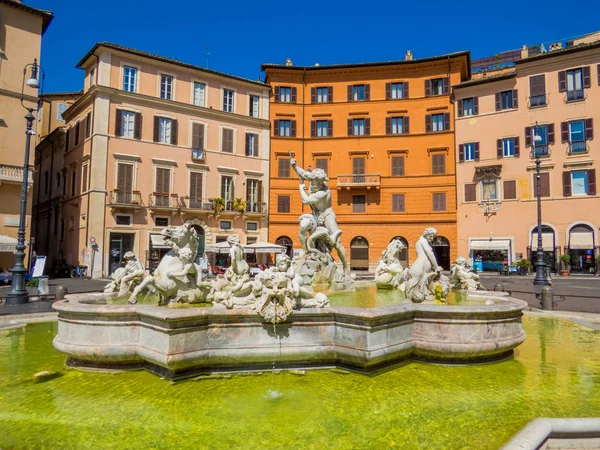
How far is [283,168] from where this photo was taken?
3600 cm

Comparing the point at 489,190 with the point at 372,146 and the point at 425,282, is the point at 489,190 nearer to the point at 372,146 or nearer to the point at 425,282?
the point at 372,146

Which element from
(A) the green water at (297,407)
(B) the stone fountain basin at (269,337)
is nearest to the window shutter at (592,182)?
(A) the green water at (297,407)

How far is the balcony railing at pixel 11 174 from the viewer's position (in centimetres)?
2377

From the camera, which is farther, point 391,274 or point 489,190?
point 489,190

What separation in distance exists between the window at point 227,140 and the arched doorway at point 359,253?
13.0 m

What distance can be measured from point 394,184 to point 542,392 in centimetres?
3123

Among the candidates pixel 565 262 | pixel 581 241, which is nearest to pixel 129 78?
pixel 565 262

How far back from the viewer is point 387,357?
16.8 feet

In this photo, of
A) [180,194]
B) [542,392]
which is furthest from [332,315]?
[180,194]

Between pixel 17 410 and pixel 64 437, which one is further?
pixel 17 410

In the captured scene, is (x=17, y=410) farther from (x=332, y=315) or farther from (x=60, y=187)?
(x=60, y=187)

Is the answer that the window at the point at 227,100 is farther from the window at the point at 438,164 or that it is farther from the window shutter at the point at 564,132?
the window shutter at the point at 564,132

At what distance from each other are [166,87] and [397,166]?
1973 cm

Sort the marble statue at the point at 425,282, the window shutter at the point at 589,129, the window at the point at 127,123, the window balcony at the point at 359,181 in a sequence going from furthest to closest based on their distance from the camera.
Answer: the window balcony at the point at 359,181 → the window at the point at 127,123 → the window shutter at the point at 589,129 → the marble statue at the point at 425,282
